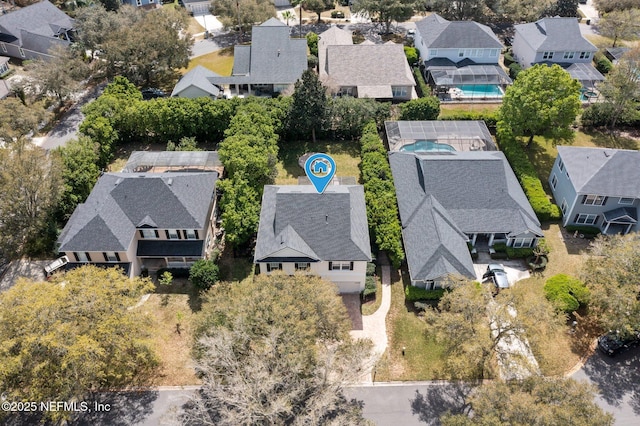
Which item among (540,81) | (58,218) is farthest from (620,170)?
(58,218)

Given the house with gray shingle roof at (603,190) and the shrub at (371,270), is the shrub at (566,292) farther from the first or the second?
the shrub at (371,270)

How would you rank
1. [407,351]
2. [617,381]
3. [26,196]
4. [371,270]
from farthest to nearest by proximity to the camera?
1. [26,196]
2. [371,270]
3. [407,351]
4. [617,381]

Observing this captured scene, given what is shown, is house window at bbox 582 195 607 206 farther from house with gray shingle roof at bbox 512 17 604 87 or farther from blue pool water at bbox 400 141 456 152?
house with gray shingle roof at bbox 512 17 604 87

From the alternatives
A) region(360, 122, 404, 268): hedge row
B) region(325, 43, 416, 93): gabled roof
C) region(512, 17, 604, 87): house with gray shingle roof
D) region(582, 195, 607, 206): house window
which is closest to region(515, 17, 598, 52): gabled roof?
region(512, 17, 604, 87): house with gray shingle roof

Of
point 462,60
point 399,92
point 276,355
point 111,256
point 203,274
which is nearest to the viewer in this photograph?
point 276,355

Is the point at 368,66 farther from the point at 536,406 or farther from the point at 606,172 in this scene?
the point at 536,406

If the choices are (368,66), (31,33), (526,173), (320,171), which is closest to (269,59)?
(368,66)

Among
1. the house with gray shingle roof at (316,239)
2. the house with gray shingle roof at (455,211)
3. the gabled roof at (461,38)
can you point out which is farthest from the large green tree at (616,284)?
the gabled roof at (461,38)
